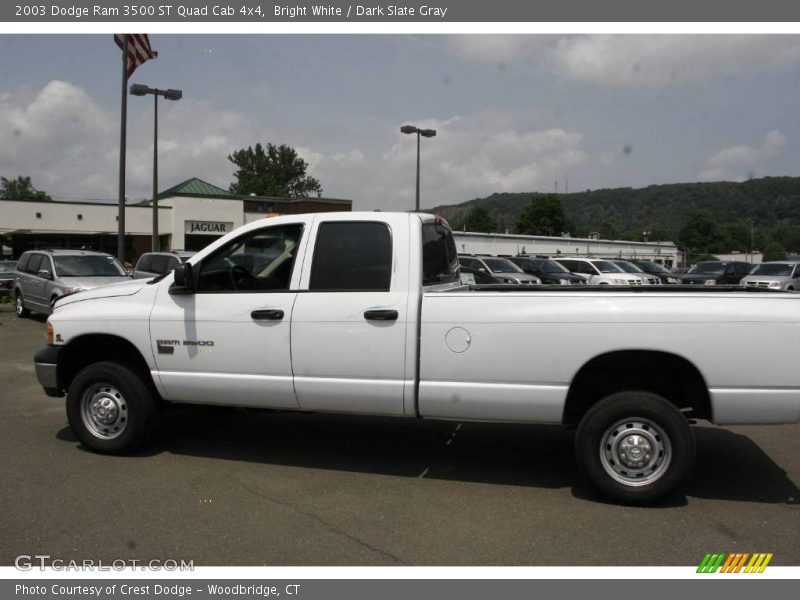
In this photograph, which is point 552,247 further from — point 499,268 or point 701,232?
point 499,268

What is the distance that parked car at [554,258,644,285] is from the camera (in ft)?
84.2

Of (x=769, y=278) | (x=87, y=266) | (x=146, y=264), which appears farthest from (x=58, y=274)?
(x=769, y=278)

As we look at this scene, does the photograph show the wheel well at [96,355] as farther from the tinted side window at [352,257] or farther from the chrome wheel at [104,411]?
the tinted side window at [352,257]

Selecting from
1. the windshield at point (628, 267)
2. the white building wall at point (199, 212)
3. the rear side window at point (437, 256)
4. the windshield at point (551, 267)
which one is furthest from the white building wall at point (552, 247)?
the rear side window at point (437, 256)

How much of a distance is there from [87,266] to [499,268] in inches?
547

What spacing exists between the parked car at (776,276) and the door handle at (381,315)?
2147 centimetres

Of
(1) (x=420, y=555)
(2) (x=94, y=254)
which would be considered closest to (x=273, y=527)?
(1) (x=420, y=555)

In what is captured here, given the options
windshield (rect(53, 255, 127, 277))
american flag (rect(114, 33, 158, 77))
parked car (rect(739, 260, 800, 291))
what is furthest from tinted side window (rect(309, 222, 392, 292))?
parked car (rect(739, 260, 800, 291))

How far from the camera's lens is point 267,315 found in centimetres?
529

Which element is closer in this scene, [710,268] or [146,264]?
→ [146,264]

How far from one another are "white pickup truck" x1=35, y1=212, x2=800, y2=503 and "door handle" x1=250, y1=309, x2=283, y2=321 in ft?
0.07

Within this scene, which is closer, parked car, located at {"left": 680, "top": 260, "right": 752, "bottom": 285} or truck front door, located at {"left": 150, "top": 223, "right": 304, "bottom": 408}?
truck front door, located at {"left": 150, "top": 223, "right": 304, "bottom": 408}

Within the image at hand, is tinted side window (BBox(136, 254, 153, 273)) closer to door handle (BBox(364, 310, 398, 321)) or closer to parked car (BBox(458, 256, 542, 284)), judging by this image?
parked car (BBox(458, 256, 542, 284))

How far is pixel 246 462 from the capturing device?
19.1ft
